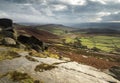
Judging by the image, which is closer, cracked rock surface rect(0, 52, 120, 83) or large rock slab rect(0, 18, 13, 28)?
cracked rock surface rect(0, 52, 120, 83)

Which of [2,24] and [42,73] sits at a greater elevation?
[2,24]

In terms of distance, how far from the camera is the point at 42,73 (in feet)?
62.7

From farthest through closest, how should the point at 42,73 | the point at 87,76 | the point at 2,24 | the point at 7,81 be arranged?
the point at 2,24 → the point at 87,76 → the point at 42,73 → the point at 7,81

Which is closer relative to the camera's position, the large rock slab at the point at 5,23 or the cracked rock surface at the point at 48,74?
the cracked rock surface at the point at 48,74

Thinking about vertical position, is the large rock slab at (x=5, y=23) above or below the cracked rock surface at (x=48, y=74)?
above

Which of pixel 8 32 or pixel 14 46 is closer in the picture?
pixel 14 46

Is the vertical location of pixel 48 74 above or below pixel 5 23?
below

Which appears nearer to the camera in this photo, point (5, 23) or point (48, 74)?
point (48, 74)

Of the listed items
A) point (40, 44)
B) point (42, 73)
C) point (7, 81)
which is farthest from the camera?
point (40, 44)

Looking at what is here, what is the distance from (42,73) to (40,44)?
2152 centimetres

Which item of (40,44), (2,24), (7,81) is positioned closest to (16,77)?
(7,81)

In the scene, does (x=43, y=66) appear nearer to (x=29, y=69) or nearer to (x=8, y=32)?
(x=29, y=69)

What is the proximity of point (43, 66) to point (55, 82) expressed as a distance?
13.5ft

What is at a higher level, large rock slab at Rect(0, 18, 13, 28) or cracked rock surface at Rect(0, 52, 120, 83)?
large rock slab at Rect(0, 18, 13, 28)
